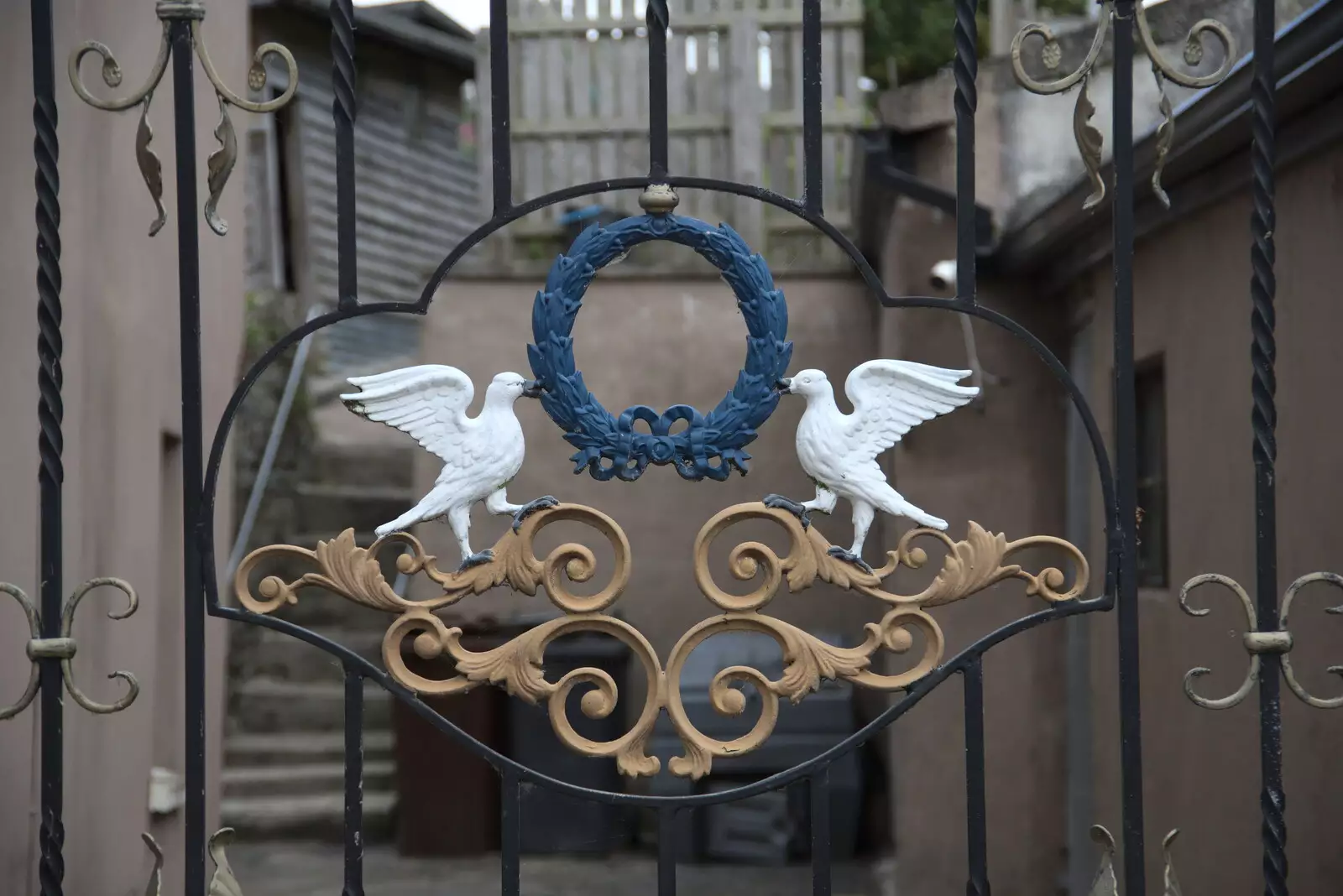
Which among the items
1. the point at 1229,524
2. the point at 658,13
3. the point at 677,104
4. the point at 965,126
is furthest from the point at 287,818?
the point at 965,126

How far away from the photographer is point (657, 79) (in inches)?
92.1

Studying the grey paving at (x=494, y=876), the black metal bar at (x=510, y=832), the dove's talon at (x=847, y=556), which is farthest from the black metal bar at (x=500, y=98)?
the grey paving at (x=494, y=876)

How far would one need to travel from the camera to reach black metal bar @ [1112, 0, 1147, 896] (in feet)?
7.63

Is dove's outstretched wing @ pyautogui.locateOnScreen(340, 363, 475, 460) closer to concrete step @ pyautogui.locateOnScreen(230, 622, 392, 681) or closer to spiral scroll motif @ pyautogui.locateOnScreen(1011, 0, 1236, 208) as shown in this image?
spiral scroll motif @ pyautogui.locateOnScreen(1011, 0, 1236, 208)

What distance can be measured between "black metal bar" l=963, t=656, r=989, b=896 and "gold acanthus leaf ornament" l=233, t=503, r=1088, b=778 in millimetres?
65

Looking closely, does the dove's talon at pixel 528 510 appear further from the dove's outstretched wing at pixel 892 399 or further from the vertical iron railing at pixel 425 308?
the dove's outstretched wing at pixel 892 399

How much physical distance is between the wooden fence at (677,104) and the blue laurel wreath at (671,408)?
7.18m

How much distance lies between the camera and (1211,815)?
4734 millimetres

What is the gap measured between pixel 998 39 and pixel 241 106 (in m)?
6.67

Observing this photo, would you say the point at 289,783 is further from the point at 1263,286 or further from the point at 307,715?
the point at 1263,286

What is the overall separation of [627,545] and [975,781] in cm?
61

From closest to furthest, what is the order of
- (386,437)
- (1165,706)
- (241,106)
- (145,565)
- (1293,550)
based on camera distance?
(241,106) → (1293,550) → (145,565) → (1165,706) → (386,437)

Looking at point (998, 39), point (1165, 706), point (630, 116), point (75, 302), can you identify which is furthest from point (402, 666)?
point (630, 116)

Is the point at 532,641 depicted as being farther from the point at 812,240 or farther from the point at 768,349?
the point at 812,240
